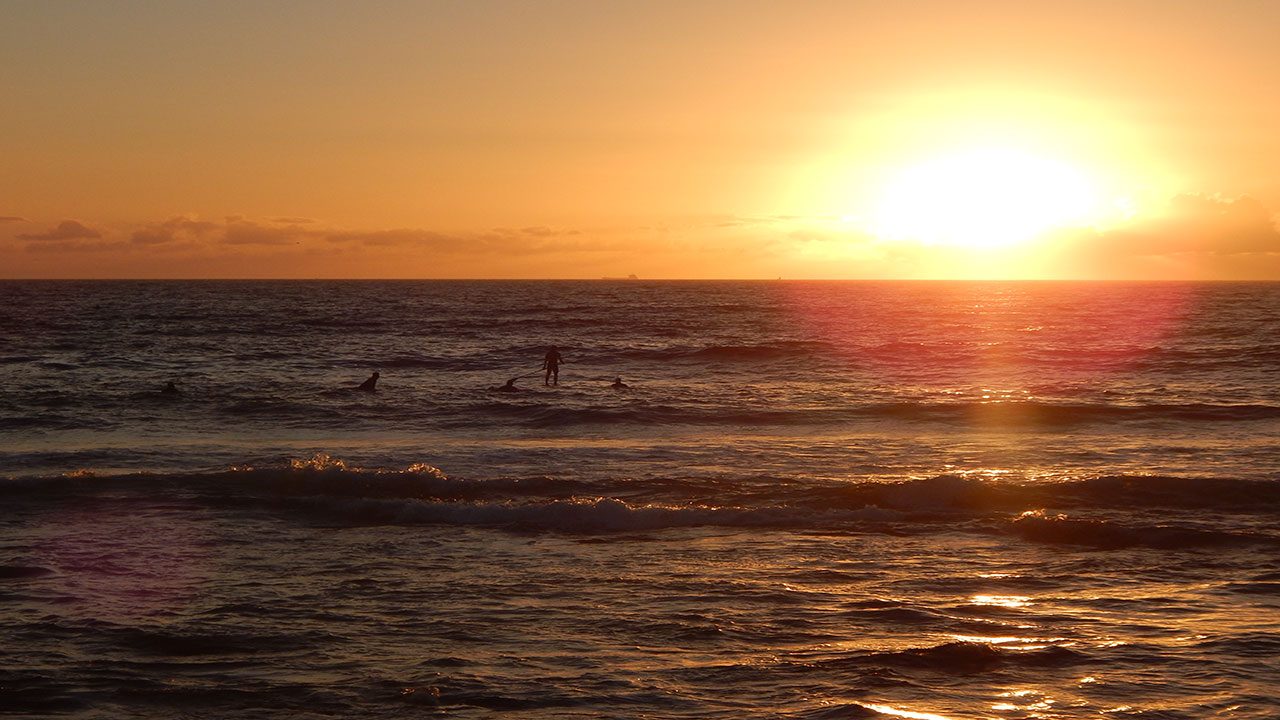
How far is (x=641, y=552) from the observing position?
1438 centimetres

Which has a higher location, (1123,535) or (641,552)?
(1123,535)

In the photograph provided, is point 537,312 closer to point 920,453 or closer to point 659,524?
point 920,453

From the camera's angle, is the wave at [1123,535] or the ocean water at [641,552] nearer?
the ocean water at [641,552]

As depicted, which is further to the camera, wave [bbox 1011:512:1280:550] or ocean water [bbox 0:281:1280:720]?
wave [bbox 1011:512:1280:550]

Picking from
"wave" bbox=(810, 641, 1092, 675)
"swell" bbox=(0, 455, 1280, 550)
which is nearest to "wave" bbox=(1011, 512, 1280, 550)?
"swell" bbox=(0, 455, 1280, 550)

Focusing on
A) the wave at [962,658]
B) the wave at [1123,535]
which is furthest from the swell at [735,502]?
the wave at [962,658]

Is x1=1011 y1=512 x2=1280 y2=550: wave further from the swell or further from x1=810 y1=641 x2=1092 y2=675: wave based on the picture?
x1=810 y1=641 x2=1092 y2=675: wave

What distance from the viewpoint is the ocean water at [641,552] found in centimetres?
951

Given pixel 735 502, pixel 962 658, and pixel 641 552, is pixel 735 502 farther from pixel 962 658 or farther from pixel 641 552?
pixel 962 658

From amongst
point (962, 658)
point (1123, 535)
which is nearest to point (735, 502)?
point (1123, 535)

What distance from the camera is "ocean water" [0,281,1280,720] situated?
9.51 meters

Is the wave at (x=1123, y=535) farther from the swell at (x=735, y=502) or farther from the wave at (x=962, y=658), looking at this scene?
the wave at (x=962, y=658)

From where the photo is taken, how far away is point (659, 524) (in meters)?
16.1

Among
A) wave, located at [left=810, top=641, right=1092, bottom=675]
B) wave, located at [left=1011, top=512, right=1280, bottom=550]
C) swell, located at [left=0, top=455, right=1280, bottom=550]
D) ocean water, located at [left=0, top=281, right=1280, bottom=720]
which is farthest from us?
swell, located at [left=0, top=455, right=1280, bottom=550]
